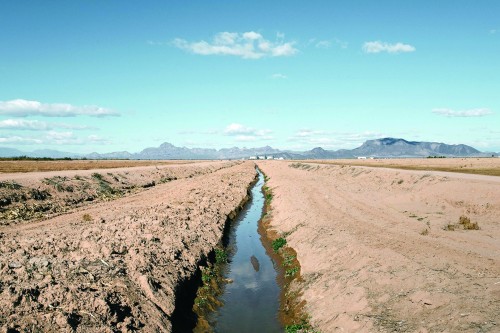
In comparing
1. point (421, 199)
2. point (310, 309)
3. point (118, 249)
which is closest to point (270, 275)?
point (310, 309)

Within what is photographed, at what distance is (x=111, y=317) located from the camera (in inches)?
361

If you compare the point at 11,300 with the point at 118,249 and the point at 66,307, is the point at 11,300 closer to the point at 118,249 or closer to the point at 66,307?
the point at 66,307

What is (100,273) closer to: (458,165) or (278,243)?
(278,243)

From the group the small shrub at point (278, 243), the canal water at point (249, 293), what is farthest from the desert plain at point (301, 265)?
the canal water at point (249, 293)

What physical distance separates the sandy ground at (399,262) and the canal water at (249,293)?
1.41 metres

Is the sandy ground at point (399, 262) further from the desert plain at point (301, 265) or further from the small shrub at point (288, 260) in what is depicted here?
the small shrub at point (288, 260)

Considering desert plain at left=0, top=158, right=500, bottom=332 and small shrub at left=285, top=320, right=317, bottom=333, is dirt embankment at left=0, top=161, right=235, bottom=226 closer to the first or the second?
desert plain at left=0, top=158, right=500, bottom=332

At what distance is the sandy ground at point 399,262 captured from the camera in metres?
9.40

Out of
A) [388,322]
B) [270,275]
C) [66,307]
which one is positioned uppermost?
[66,307]

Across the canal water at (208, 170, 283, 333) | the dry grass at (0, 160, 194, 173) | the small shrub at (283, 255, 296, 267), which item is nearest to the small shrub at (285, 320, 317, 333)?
the canal water at (208, 170, 283, 333)

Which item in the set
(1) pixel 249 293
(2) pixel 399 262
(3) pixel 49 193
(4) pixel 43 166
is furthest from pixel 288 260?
(4) pixel 43 166

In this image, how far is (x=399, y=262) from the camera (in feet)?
42.7

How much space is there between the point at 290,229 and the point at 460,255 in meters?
10.5

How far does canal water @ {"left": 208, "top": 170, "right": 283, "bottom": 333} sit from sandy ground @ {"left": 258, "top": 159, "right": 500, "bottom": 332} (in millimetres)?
1411
